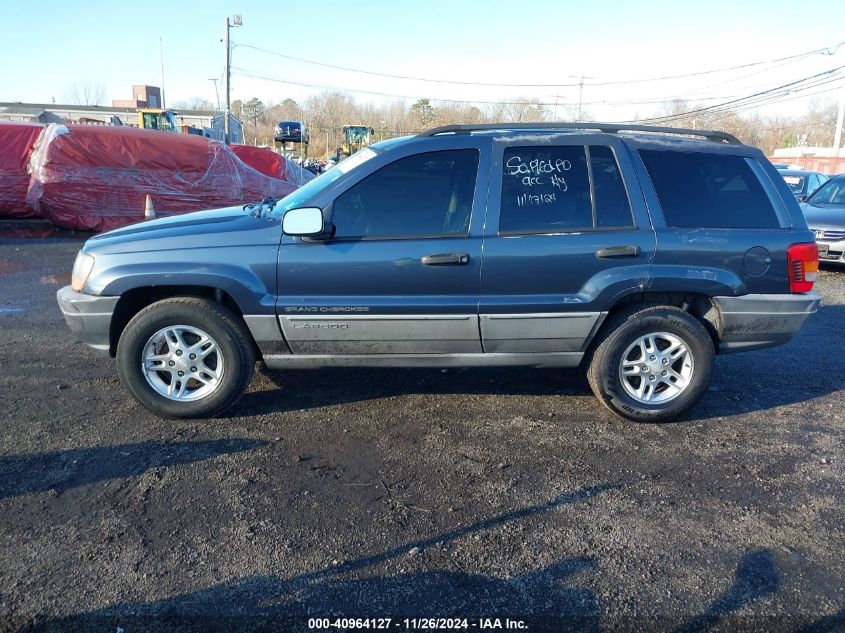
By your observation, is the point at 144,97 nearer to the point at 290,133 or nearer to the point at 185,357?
the point at 290,133

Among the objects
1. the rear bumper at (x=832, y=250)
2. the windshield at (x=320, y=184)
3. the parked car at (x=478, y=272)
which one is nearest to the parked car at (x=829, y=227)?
the rear bumper at (x=832, y=250)

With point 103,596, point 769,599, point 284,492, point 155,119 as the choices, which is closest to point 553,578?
point 769,599

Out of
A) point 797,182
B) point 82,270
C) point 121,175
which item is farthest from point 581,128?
→ point 797,182

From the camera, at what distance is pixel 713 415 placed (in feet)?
14.8

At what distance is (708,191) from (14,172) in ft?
42.2

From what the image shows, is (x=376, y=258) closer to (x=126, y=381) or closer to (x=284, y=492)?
(x=284, y=492)

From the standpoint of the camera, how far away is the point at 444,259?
13.1ft

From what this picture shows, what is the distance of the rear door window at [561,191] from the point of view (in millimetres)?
4102

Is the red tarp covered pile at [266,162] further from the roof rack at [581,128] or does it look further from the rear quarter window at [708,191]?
the rear quarter window at [708,191]

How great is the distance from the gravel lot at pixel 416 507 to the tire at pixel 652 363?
0.58ft

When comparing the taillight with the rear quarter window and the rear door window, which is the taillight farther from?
the rear door window

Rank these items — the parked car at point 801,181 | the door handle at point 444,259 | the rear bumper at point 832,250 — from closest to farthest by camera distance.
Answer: the door handle at point 444,259, the rear bumper at point 832,250, the parked car at point 801,181

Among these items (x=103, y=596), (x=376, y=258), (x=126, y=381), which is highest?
(x=376, y=258)

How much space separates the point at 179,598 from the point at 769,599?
2402 millimetres
